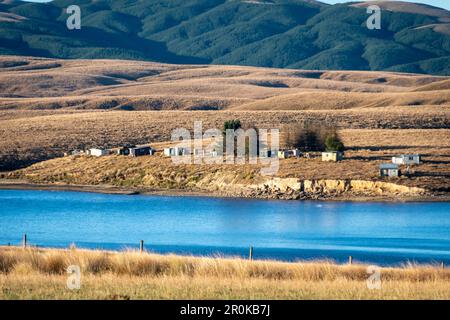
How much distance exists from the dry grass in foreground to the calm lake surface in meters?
13.3

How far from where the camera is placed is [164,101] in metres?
156

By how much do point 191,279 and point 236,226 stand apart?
31.3m

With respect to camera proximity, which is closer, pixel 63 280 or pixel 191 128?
pixel 63 280

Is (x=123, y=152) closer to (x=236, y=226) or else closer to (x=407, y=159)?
(x=407, y=159)

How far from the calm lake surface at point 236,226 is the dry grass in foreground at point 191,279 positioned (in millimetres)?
13315

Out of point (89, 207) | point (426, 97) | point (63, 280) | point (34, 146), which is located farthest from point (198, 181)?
point (426, 97)

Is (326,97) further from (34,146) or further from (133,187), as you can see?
(133,187)

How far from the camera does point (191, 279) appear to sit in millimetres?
22047

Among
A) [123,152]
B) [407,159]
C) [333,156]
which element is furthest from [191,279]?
[123,152]

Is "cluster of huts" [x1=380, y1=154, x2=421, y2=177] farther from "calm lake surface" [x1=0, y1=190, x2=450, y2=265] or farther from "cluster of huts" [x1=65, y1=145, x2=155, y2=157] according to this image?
"cluster of huts" [x1=65, y1=145, x2=155, y2=157]

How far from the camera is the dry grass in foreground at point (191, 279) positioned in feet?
63.9

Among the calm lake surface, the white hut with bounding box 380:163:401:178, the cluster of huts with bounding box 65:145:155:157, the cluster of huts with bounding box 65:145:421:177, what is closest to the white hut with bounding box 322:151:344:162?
the cluster of huts with bounding box 65:145:421:177

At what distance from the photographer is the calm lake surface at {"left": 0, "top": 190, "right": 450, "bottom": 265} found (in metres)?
43.0
